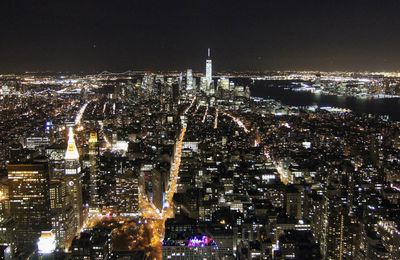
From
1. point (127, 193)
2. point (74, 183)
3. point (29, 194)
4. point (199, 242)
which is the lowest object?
point (127, 193)

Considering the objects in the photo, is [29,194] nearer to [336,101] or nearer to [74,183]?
[74,183]

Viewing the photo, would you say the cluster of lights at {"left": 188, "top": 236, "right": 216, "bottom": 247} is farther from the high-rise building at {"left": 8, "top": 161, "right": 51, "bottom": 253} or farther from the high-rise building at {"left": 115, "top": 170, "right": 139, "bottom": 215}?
the high-rise building at {"left": 115, "top": 170, "right": 139, "bottom": 215}

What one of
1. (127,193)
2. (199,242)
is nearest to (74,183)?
(127,193)

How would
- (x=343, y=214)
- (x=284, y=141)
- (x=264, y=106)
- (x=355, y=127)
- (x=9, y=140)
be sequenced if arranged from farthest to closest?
(x=264, y=106) → (x=355, y=127) → (x=284, y=141) → (x=9, y=140) → (x=343, y=214)

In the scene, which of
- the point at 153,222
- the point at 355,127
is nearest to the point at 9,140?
the point at 153,222

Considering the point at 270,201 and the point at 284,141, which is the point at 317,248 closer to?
the point at 270,201
